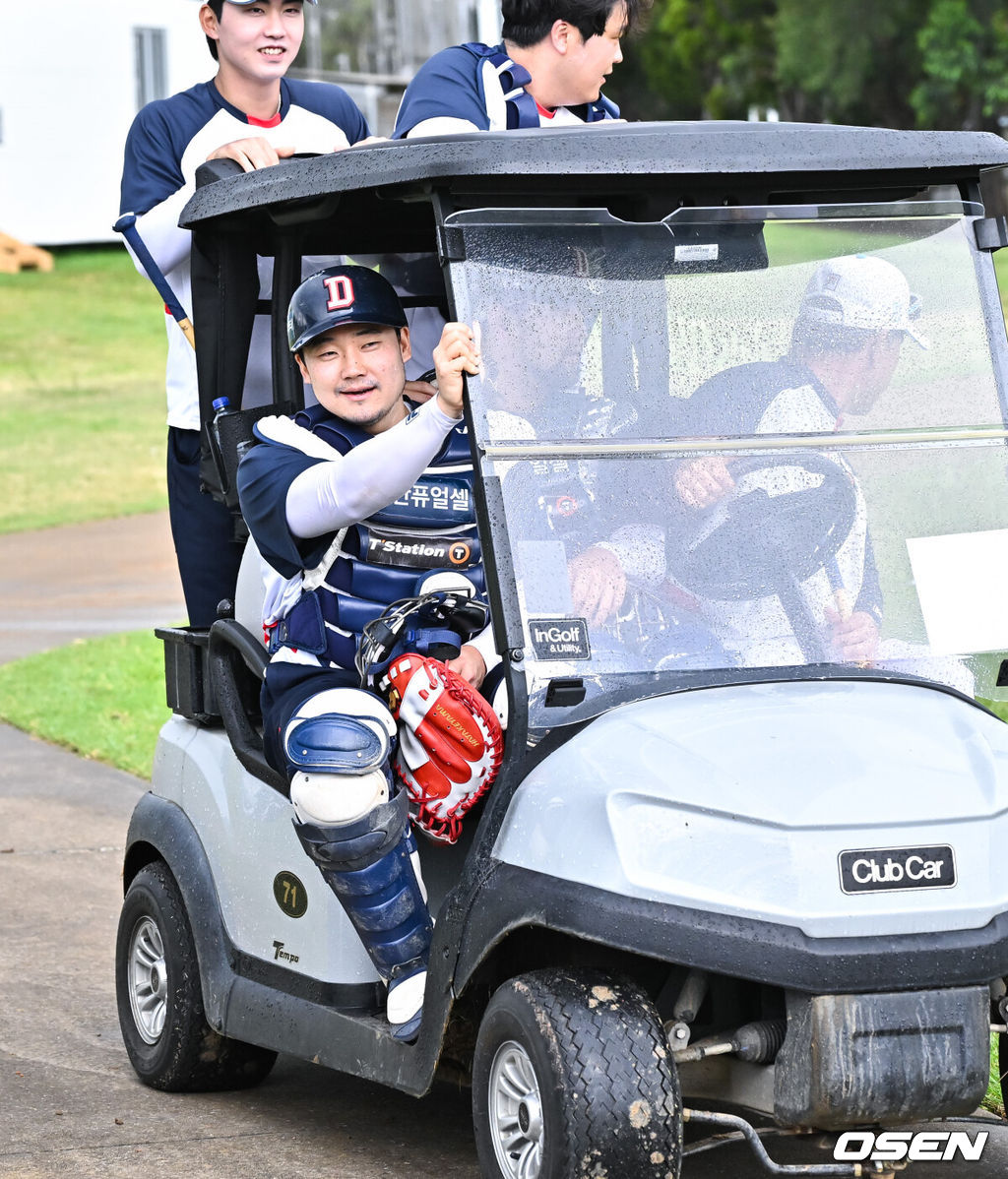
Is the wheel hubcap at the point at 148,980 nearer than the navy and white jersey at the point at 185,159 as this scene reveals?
Yes

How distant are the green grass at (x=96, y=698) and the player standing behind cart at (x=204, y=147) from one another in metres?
3.10

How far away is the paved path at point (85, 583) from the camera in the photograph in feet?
35.0

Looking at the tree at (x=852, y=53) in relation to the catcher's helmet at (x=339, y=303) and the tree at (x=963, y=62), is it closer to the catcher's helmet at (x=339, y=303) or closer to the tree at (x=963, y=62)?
the tree at (x=963, y=62)

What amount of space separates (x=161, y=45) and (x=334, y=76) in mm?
4554

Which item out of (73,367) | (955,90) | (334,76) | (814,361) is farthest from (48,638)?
(955,90)

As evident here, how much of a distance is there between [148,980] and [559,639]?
162cm

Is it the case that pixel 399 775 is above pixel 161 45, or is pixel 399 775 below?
below

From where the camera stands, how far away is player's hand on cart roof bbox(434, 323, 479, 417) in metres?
3.20

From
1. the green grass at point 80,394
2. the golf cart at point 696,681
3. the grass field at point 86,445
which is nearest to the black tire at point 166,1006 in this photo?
the golf cart at point 696,681

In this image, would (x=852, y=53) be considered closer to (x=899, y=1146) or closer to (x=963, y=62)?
(x=963, y=62)

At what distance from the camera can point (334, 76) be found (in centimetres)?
3662

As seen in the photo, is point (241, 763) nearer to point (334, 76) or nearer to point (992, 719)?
point (992, 719)

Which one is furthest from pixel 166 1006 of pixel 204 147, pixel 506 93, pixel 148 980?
pixel 506 93

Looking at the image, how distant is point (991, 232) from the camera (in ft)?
11.4
